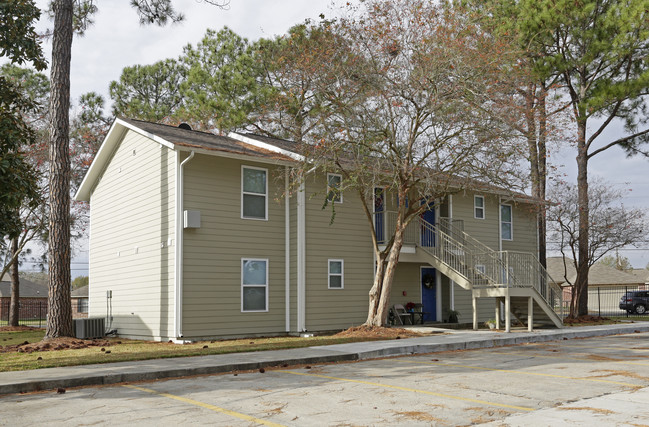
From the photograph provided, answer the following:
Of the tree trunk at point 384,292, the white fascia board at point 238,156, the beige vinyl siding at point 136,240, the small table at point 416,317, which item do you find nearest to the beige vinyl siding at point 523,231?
the small table at point 416,317

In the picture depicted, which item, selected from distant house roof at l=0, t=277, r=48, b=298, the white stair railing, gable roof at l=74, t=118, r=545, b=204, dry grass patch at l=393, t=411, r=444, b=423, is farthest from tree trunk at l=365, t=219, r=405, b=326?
distant house roof at l=0, t=277, r=48, b=298

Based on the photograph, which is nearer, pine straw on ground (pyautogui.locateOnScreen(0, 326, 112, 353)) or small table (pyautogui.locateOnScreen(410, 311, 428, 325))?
pine straw on ground (pyautogui.locateOnScreen(0, 326, 112, 353))

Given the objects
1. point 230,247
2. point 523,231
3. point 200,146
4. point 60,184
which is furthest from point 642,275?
point 60,184

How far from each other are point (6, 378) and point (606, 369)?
391 inches

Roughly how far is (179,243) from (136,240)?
9.65 feet

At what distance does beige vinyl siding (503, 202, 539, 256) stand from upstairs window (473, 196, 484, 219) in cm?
182

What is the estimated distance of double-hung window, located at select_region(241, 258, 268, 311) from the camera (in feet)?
58.6

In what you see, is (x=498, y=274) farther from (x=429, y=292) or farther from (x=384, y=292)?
(x=429, y=292)

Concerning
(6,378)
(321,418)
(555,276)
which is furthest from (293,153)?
(555,276)

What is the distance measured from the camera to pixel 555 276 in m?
58.1

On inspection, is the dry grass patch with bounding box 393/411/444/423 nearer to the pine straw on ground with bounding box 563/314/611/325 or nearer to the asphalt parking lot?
the asphalt parking lot

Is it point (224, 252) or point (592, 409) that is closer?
point (592, 409)

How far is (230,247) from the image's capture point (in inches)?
696

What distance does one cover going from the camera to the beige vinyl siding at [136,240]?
17.2 meters
